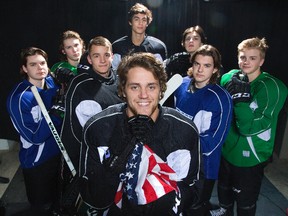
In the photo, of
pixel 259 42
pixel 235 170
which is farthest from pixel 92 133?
pixel 259 42

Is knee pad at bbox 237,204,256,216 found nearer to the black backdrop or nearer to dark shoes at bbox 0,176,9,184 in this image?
the black backdrop

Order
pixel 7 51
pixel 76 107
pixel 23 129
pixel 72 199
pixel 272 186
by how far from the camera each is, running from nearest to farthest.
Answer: pixel 72 199 < pixel 76 107 < pixel 23 129 < pixel 272 186 < pixel 7 51

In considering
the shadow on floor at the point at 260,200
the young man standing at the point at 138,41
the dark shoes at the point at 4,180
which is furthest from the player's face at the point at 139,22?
the dark shoes at the point at 4,180

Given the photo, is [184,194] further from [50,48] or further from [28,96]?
[50,48]

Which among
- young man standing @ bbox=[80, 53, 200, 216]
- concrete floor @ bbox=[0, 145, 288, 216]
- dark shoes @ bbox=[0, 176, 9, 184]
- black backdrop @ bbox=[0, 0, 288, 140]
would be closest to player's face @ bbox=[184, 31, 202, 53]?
young man standing @ bbox=[80, 53, 200, 216]

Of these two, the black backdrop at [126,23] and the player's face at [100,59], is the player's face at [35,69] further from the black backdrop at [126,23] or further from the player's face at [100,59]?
the black backdrop at [126,23]

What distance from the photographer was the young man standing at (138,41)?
118 inches

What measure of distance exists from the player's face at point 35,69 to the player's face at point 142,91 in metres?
1.14

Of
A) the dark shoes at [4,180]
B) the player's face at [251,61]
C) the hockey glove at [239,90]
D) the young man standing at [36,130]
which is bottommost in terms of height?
the dark shoes at [4,180]

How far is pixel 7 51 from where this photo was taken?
377cm

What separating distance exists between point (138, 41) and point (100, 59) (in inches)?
44.1

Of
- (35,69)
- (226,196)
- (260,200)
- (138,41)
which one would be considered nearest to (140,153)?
(35,69)

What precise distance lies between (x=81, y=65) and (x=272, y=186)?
274 centimetres

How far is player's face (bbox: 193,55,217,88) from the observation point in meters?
2.11
